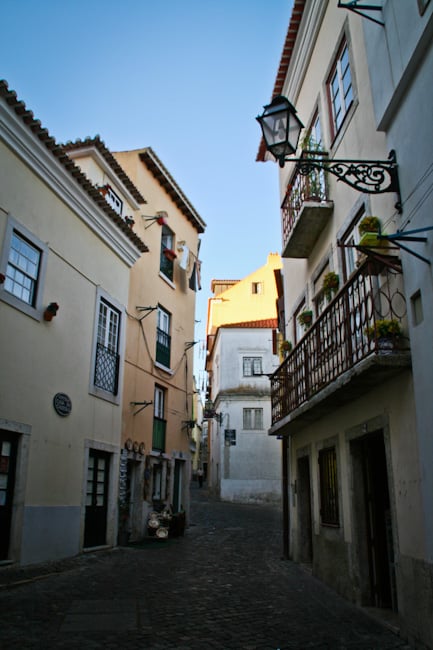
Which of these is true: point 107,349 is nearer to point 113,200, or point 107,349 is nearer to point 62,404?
point 62,404

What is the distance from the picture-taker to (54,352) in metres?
10.7

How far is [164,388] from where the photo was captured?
17172 millimetres

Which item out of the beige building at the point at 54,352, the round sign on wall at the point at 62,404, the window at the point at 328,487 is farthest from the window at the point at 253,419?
the window at the point at 328,487

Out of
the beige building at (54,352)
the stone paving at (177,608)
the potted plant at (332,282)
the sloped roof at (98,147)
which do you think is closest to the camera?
the stone paving at (177,608)

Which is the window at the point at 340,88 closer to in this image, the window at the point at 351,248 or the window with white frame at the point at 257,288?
the window at the point at 351,248

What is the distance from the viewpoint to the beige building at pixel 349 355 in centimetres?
575

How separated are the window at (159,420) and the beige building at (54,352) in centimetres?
293

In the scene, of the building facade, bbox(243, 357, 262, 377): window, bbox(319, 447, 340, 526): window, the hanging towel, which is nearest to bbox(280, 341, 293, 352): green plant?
bbox(319, 447, 340, 526): window

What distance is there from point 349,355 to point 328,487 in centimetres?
340

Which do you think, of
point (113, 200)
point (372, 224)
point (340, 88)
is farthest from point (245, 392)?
point (372, 224)

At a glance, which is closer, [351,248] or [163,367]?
[351,248]

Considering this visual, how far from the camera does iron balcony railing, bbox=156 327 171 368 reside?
16.8 meters

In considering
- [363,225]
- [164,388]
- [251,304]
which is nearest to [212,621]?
[363,225]

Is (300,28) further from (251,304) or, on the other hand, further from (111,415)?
(251,304)
